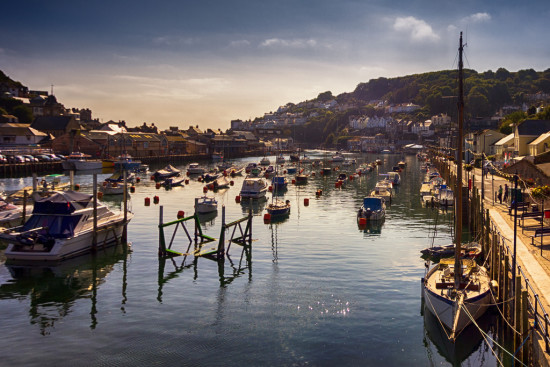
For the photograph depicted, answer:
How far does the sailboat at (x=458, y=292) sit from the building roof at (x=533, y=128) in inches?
2968

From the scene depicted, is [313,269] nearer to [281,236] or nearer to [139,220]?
[281,236]

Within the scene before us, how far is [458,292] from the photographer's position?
930 inches

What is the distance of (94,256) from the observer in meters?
37.8

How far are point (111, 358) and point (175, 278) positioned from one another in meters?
12.2

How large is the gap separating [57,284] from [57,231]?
555 centimetres

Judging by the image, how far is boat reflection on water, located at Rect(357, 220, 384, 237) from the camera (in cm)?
4931

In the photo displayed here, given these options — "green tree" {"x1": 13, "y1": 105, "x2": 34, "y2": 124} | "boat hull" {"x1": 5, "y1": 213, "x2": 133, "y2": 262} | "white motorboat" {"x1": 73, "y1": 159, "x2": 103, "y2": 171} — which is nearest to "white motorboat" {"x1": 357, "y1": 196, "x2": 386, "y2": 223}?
"boat hull" {"x1": 5, "y1": 213, "x2": 133, "y2": 262}

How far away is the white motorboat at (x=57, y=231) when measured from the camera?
34.4 m

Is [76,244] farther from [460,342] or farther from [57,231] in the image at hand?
[460,342]

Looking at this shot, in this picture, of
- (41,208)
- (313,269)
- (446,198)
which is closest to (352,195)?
(446,198)

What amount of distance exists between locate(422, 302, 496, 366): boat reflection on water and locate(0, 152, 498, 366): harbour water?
6cm

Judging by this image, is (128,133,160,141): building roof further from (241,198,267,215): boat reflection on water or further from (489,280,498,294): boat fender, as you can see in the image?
(489,280,498,294): boat fender

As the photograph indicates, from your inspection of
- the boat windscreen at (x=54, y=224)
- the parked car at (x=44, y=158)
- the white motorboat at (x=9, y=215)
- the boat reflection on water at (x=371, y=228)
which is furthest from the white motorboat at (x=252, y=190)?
the parked car at (x=44, y=158)

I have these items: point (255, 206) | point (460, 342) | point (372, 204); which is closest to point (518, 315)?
point (460, 342)
